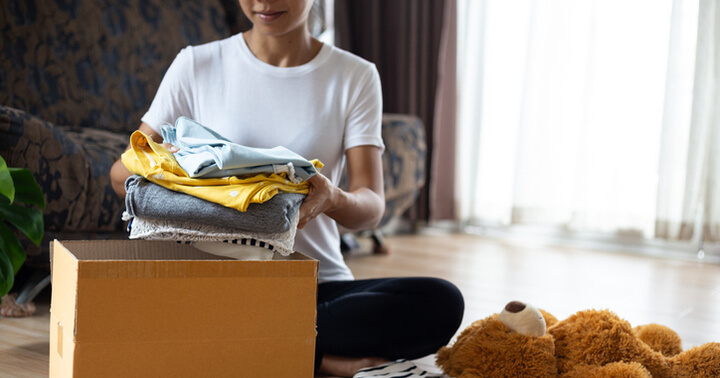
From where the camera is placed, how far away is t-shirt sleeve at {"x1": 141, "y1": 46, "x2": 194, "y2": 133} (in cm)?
139

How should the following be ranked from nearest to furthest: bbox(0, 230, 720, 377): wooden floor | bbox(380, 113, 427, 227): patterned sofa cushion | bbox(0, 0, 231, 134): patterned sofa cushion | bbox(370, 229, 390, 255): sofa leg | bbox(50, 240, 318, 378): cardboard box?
bbox(50, 240, 318, 378): cardboard box
bbox(0, 230, 720, 377): wooden floor
bbox(0, 0, 231, 134): patterned sofa cushion
bbox(380, 113, 427, 227): patterned sofa cushion
bbox(370, 229, 390, 255): sofa leg

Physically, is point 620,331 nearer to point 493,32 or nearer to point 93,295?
point 93,295

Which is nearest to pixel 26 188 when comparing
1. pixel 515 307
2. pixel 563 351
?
pixel 515 307

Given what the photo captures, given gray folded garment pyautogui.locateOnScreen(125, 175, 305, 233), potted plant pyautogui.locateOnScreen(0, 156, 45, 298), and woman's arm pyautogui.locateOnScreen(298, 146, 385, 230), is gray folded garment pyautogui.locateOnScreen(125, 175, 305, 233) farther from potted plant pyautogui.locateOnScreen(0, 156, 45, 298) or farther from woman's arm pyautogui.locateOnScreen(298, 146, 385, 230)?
potted plant pyautogui.locateOnScreen(0, 156, 45, 298)

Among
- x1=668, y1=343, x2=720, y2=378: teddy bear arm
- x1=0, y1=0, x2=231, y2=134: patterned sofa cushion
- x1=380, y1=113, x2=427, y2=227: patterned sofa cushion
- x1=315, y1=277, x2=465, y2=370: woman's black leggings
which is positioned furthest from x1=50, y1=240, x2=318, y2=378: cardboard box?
x1=380, y1=113, x2=427, y2=227: patterned sofa cushion

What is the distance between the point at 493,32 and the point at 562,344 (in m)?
2.59

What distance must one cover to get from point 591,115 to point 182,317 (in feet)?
A: 9.21

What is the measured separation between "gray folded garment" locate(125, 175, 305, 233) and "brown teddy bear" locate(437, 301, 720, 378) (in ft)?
1.51

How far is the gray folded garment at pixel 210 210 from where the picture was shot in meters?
0.99

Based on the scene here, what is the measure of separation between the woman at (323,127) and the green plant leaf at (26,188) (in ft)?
1.04

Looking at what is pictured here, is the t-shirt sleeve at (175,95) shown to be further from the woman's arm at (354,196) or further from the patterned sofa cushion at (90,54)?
the patterned sofa cushion at (90,54)

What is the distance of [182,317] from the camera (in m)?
0.94

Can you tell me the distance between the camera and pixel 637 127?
330 centimetres

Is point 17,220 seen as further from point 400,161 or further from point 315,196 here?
point 400,161
